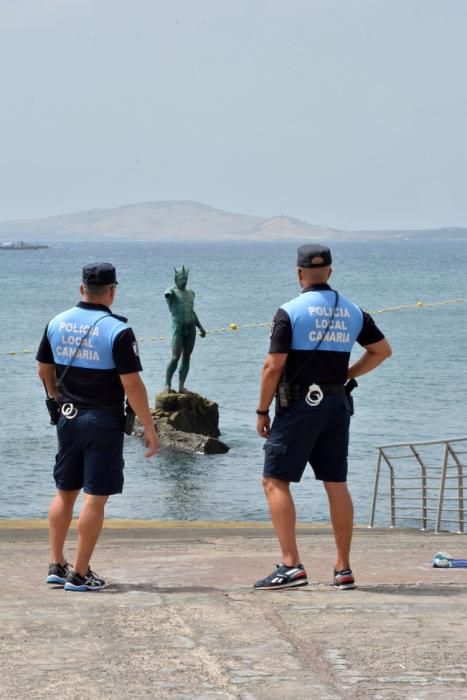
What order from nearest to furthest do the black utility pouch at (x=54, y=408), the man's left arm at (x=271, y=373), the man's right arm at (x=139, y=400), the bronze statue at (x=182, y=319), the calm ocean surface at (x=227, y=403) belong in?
the man's right arm at (x=139, y=400), the man's left arm at (x=271, y=373), the black utility pouch at (x=54, y=408), the calm ocean surface at (x=227, y=403), the bronze statue at (x=182, y=319)

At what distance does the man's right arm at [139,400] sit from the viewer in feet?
22.5

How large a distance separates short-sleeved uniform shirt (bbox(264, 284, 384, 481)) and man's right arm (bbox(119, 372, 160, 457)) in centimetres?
57

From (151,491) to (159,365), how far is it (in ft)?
74.7

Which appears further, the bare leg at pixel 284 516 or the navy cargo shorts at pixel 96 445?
the bare leg at pixel 284 516

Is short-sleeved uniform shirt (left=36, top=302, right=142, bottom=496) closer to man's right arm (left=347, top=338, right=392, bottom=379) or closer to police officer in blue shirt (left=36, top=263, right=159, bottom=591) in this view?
police officer in blue shirt (left=36, top=263, right=159, bottom=591)

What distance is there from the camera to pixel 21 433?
2994 cm

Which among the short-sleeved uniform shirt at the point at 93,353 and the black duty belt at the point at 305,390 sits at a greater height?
the short-sleeved uniform shirt at the point at 93,353

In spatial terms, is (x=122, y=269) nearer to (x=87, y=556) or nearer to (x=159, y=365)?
(x=159, y=365)

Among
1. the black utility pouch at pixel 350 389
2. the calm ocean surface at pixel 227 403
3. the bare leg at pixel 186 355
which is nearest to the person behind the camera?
the black utility pouch at pixel 350 389

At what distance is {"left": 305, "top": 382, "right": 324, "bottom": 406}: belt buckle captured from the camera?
276 inches

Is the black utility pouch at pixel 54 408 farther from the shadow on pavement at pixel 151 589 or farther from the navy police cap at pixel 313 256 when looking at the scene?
the navy police cap at pixel 313 256

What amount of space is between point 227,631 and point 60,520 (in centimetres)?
148

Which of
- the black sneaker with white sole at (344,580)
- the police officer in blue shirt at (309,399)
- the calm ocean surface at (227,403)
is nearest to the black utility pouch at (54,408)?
the police officer in blue shirt at (309,399)

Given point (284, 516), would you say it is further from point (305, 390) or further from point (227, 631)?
point (227, 631)
